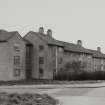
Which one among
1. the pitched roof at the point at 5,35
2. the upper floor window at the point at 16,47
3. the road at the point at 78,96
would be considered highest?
the pitched roof at the point at 5,35

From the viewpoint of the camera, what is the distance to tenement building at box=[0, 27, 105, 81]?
190 feet

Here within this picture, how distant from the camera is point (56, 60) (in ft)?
230

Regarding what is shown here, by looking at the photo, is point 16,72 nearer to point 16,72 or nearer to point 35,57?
point 16,72

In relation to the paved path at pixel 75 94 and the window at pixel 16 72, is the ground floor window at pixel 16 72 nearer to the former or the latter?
the window at pixel 16 72

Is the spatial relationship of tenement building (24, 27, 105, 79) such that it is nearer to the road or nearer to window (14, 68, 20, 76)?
window (14, 68, 20, 76)

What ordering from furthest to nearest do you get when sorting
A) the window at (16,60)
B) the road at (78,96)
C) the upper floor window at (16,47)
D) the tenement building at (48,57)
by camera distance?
the tenement building at (48,57) < the window at (16,60) < the upper floor window at (16,47) < the road at (78,96)

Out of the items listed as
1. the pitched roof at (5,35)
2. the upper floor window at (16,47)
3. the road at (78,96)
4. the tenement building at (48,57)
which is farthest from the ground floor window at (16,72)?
the road at (78,96)

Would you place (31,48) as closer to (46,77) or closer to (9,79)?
(46,77)

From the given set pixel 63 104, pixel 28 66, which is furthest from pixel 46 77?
pixel 63 104

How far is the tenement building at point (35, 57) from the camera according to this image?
190 feet

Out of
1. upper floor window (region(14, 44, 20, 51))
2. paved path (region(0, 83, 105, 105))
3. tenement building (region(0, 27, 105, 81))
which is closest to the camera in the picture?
paved path (region(0, 83, 105, 105))

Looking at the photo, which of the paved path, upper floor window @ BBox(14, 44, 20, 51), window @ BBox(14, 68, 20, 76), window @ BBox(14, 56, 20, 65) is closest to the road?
the paved path

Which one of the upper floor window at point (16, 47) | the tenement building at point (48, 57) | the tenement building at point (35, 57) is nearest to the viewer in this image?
the tenement building at point (35, 57)

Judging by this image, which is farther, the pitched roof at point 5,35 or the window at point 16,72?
the window at point 16,72
